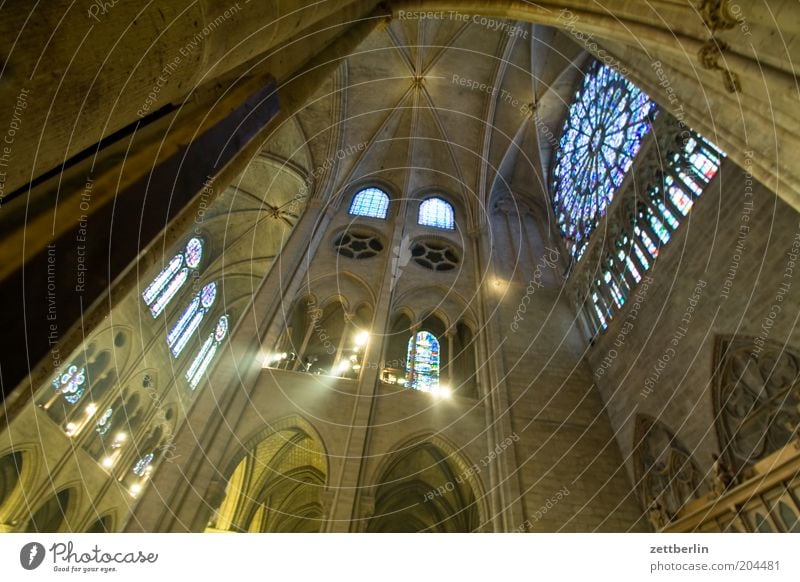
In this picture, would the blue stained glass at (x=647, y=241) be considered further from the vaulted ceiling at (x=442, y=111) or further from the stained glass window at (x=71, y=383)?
the stained glass window at (x=71, y=383)

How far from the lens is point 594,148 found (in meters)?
12.3

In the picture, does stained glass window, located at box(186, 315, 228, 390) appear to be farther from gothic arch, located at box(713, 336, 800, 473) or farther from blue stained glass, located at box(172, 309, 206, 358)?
gothic arch, located at box(713, 336, 800, 473)

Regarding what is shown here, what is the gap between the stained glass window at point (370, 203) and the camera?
53.1 feet

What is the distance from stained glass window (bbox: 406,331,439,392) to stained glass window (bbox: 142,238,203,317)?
378 inches

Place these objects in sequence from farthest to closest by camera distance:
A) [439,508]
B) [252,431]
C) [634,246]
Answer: [439,508] < [634,246] < [252,431]

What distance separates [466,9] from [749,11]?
4.99m

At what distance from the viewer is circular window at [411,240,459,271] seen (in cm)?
1476

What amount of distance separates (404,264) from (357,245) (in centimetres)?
196

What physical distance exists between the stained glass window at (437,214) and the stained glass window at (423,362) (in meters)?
5.50

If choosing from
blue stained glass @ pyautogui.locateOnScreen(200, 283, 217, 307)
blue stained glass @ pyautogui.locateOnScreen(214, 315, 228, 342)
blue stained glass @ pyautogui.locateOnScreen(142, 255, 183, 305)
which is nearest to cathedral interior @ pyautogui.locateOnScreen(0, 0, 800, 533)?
blue stained glass @ pyautogui.locateOnScreen(142, 255, 183, 305)

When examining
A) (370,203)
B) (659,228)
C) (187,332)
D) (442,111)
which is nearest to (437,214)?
(370,203)

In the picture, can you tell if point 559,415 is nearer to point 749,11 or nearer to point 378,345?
point 378,345
